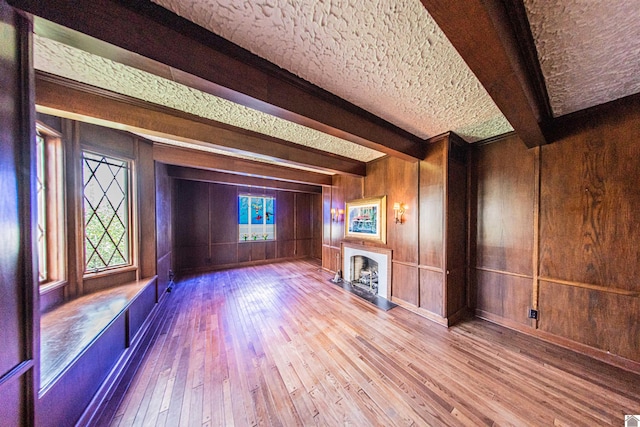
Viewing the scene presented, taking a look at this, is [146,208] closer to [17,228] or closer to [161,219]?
[161,219]

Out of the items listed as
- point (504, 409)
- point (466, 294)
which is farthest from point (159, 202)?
point (466, 294)

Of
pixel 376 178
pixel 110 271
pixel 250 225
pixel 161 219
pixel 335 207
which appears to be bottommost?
pixel 110 271

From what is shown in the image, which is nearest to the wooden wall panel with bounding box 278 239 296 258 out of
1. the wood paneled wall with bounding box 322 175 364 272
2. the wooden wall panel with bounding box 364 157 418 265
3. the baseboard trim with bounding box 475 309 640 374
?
the wood paneled wall with bounding box 322 175 364 272

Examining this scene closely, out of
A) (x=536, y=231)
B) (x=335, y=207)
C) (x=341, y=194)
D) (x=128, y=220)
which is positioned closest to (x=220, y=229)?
(x=128, y=220)

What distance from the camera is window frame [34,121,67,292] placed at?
2.08 metres

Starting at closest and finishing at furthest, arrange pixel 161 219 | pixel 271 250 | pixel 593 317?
pixel 593 317 → pixel 161 219 → pixel 271 250

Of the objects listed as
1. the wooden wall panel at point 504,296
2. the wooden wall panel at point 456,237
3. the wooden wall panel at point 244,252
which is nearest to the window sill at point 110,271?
the wooden wall panel at point 244,252

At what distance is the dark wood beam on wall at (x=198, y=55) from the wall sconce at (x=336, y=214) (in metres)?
3.25

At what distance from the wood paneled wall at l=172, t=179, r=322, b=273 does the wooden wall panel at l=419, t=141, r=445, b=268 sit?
526cm

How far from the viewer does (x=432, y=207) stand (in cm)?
313

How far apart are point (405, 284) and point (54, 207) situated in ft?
15.9

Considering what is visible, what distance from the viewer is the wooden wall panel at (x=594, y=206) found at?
6.76 ft

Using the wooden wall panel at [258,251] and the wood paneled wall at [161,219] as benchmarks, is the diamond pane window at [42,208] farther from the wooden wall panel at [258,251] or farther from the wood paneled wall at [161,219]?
the wooden wall panel at [258,251]

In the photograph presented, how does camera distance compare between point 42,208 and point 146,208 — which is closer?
point 42,208
